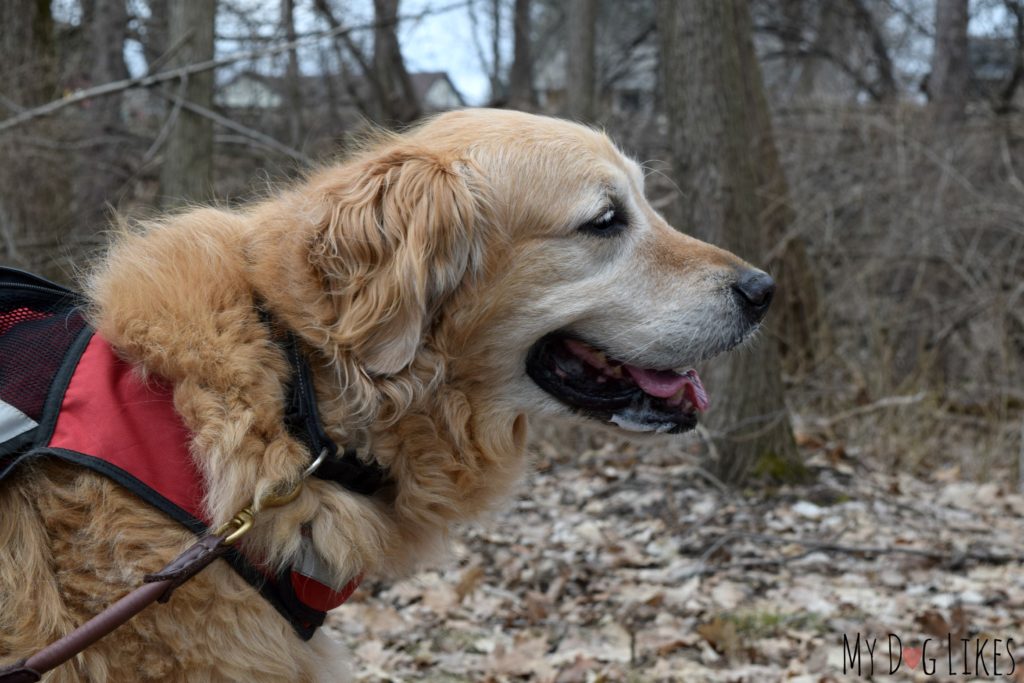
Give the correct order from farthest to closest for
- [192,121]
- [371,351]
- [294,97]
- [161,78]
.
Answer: [294,97]
[192,121]
[161,78]
[371,351]

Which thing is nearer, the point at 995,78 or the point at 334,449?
the point at 334,449

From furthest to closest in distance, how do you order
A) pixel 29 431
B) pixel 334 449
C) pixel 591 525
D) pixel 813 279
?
pixel 813 279 → pixel 591 525 → pixel 334 449 → pixel 29 431

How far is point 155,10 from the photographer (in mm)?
16719

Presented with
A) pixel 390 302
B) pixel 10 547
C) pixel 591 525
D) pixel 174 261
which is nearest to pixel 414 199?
pixel 390 302

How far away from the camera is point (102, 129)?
439 inches

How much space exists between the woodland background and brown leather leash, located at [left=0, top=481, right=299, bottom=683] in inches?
59.9

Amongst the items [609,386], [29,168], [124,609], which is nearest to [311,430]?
[124,609]

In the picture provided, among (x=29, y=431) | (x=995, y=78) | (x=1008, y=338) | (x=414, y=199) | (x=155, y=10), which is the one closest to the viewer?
(x=29, y=431)

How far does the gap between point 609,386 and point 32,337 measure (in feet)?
5.74

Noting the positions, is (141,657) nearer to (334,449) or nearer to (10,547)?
(10,547)

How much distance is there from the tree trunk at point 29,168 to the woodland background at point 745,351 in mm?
30

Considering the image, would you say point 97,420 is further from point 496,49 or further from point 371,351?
point 496,49

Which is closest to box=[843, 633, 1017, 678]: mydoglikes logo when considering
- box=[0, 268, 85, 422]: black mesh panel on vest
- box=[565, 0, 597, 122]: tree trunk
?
box=[0, 268, 85, 422]: black mesh panel on vest

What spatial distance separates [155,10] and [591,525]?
14.6 metres
